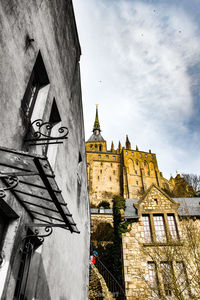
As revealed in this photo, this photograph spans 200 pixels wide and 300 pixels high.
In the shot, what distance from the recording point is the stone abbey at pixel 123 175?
208ft

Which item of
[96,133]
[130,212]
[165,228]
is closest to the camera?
[165,228]

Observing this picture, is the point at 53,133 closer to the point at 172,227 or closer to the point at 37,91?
the point at 37,91

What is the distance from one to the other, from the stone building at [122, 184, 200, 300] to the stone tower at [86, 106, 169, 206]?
47224 millimetres

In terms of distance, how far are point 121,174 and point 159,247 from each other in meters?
56.4

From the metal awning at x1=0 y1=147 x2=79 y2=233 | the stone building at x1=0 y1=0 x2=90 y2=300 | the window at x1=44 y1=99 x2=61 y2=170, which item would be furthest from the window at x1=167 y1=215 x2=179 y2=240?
the metal awning at x1=0 y1=147 x2=79 y2=233

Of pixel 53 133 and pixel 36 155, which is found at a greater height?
pixel 53 133

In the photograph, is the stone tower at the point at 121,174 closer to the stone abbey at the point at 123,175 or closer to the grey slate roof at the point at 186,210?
the stone abbey at the point at 123,175

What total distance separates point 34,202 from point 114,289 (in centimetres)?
1227

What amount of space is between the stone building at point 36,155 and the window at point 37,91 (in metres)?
0.02

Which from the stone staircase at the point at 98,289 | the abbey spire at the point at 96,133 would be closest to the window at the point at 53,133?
the stone staircase at the point at 98,289

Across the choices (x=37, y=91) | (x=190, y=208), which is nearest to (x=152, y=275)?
(x=190, y=208)

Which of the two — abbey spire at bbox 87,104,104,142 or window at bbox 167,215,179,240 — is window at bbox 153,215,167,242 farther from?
abbey spire at bbox 87,104,104,142

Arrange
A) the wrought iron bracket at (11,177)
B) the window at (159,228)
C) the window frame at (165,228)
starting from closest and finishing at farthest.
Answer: the wrought iron bracket at (11,177) < the window frame at (165,228) < the window at (159,228)

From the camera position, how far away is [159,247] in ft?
39.1
